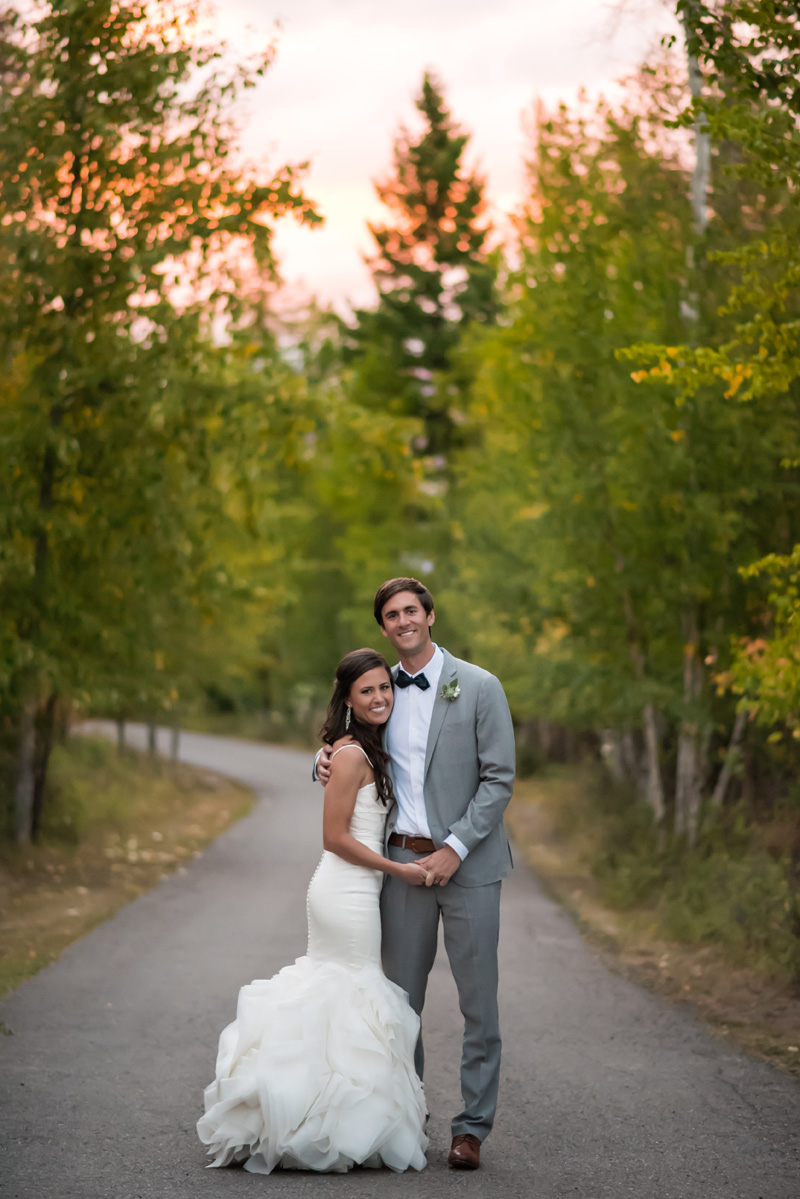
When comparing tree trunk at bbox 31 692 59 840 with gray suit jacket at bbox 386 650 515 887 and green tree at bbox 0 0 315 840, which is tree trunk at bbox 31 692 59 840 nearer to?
green tree at bbox 0 0 315 840

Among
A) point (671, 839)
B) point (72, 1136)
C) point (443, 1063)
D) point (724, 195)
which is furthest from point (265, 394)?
point (72, 1136)

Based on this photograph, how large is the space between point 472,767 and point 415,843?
40cm

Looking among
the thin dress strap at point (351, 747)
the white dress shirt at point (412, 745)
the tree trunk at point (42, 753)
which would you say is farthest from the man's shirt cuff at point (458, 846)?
the tree trunk at point (42, 753)

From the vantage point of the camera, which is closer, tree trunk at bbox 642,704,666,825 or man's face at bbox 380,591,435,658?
man's face at bbox 380,591,435,658

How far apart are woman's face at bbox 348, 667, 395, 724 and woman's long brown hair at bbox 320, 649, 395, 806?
22 mm

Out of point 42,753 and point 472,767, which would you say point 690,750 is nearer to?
point 42,753

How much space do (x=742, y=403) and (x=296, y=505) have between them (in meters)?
30.8

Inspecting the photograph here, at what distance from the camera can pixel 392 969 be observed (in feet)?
17.8

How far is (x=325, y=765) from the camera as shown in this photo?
5484mm

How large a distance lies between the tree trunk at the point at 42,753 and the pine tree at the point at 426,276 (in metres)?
22.1

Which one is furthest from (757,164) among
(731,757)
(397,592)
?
(731,757)

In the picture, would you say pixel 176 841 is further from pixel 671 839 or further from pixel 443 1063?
pixel 443 1063

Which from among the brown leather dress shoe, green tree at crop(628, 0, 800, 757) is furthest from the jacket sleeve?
green tree at crop(628, 0, 800, 757)

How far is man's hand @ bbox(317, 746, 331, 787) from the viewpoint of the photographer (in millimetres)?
5465
